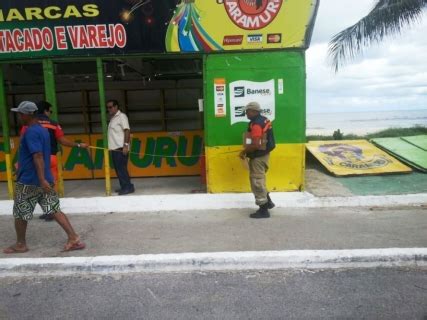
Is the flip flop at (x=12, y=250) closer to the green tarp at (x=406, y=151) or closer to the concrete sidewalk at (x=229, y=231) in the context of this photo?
the concrete sidewalk at (x=229, y=231)

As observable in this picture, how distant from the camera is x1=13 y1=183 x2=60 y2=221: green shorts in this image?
448 cm

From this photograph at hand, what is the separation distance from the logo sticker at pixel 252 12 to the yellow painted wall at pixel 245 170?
6.32 feet

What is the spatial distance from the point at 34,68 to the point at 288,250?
7374 mm

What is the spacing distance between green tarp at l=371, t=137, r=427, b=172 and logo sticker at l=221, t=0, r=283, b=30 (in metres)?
3.97

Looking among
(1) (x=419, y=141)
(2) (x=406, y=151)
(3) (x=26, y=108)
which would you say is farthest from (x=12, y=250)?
(1) (x=419, y=141)

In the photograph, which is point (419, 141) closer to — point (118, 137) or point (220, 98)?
point (220, 98)

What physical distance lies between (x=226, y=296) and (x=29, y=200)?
2490 mm

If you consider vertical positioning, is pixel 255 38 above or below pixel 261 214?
above

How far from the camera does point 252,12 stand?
6.15 m

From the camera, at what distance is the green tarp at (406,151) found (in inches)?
301

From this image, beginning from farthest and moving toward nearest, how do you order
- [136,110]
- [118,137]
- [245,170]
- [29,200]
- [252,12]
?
1. [136,110]
2. [118,137]
3. [245,170]
4. [252,12]
5. [29,200]

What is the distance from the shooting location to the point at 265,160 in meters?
5.70

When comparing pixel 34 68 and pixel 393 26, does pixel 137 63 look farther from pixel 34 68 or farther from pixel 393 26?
pixel 393 26

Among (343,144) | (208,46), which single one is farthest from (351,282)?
A: (343,144)
